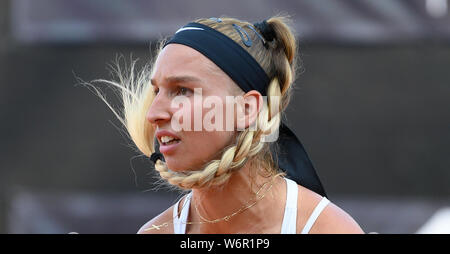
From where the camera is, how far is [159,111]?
205 cm

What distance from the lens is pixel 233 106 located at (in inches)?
81.7

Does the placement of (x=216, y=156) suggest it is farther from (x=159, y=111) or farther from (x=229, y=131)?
(x=159, y=111)

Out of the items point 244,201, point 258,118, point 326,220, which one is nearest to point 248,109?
point 258,118

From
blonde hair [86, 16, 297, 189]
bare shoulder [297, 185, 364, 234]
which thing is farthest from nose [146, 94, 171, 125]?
bare shoulder [297, 185, 364, 234]

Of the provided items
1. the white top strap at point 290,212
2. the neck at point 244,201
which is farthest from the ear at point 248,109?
the white top strap at point 290,212

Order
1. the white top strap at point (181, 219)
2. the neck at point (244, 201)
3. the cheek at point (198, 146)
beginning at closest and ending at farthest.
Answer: the cheek at point (198, 146), the neck at point (244, 201), the white top strap at point (181, 219)

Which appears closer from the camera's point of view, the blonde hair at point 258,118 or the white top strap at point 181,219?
the blonde hair at point 258,118

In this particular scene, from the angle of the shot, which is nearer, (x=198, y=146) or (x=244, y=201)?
(x=198, y=146)

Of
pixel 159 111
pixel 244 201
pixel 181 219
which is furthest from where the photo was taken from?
pixel 181 219

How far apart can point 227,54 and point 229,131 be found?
22 centimetres

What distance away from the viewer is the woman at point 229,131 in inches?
80.6

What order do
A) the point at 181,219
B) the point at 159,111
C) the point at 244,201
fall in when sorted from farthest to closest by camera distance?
the point at 181,219 → the point at 244,201 → the point at 159,111

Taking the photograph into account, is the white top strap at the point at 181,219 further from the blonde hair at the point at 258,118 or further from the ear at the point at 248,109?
the ear at the point at 248,109
